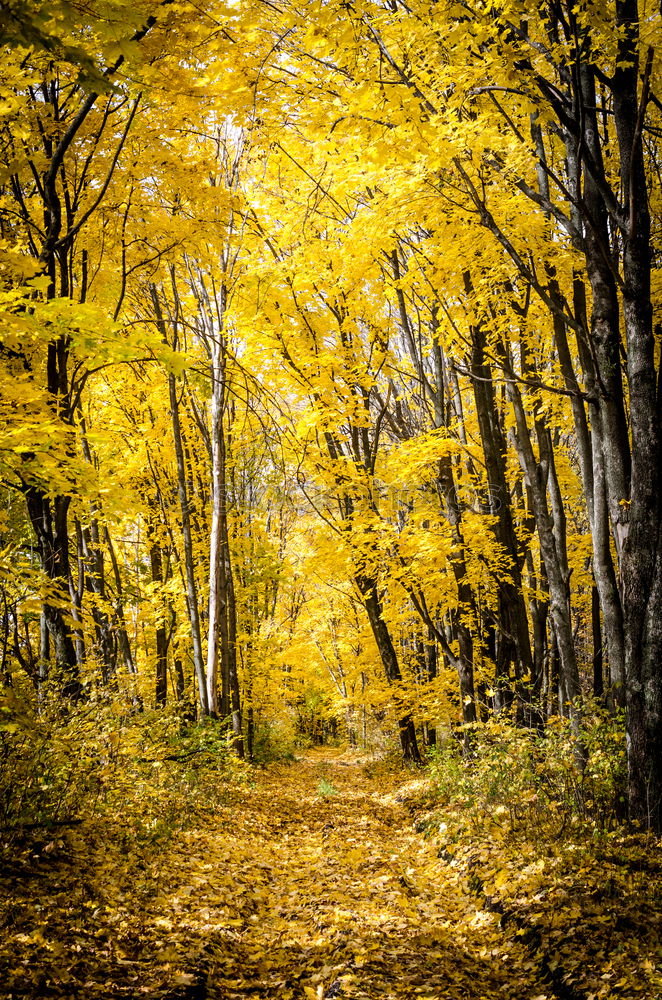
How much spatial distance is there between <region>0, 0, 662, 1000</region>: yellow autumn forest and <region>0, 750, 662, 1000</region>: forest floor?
1.1 inches

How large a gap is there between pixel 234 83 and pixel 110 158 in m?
1.90

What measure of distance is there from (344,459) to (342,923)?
7423mm

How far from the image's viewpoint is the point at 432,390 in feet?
29.6

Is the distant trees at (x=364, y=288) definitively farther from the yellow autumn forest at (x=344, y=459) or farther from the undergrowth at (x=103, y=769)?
the undergrowth at (x=103, y=769)

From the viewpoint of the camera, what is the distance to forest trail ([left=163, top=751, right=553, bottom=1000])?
3.34 meters

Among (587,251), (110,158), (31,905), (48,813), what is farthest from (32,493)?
(587,251)

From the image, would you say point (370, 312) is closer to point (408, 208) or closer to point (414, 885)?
point (408, 208)

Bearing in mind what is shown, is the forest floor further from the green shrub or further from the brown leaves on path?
the green shrub

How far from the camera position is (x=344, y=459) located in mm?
10688

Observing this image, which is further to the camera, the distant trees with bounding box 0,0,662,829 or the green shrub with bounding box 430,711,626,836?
the green shrub with bounding box 430,711,626,836

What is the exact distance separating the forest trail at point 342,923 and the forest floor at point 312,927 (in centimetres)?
1

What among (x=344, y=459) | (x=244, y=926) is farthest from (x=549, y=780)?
(x=344, y=459)

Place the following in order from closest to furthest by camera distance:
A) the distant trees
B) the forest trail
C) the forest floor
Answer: the forest floor, the forest trail, the distant trees

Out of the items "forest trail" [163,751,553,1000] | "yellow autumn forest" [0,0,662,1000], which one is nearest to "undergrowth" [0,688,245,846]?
"yellow autumn forest" [0,0,662,1000]
